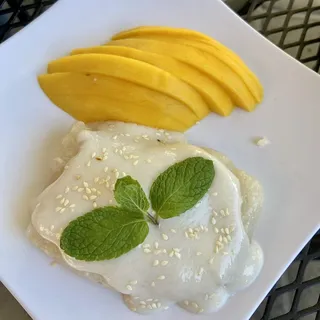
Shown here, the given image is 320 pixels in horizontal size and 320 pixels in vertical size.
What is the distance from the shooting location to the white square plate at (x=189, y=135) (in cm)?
118

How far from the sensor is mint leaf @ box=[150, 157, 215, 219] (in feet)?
3.70

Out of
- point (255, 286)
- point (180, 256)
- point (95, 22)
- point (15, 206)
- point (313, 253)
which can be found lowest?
point (313, 253)

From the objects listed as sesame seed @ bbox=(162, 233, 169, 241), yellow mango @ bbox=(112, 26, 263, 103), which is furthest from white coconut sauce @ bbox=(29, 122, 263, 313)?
yellow mango @ bbox=(112, 26, 263, 103)

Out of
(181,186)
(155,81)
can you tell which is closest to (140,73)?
(155,81)

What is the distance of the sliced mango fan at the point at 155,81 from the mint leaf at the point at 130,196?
229mm

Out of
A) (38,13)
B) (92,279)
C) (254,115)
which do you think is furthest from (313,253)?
(38,13)

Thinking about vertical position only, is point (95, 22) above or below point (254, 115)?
above

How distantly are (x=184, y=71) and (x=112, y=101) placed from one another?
182 mm

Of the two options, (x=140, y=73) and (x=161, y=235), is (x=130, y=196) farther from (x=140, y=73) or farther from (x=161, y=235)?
(x=140, y=73)

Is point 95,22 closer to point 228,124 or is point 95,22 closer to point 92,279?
point 228,124

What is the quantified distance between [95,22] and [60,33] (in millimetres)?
94

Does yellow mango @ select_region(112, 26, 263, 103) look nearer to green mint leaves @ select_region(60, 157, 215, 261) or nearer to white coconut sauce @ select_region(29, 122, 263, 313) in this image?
white coconut sauce @ select_region(29, 122, 263, 313)

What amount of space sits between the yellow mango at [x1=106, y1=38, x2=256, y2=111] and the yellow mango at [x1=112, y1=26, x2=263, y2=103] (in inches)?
0.5

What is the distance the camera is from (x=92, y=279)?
3.90ft
